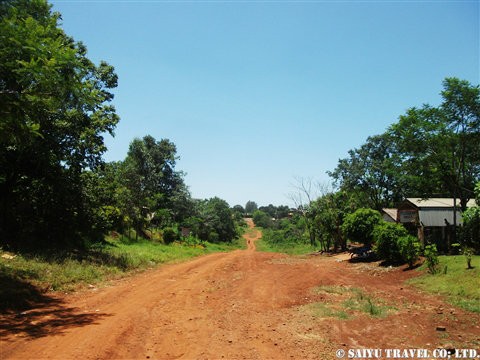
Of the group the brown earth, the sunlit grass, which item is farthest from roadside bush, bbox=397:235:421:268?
the sunlit grass

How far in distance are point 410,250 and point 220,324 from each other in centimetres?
A: 1333

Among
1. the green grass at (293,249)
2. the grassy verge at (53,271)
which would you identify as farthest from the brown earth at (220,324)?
the green grass at (293,249)

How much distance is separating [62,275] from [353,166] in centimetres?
3869

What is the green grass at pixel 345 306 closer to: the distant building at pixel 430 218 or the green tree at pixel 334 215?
the distant building at pixel 430 218

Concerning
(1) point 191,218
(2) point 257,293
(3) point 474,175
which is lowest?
(2) point 257,293

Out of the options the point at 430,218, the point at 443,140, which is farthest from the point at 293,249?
the point at 443,140

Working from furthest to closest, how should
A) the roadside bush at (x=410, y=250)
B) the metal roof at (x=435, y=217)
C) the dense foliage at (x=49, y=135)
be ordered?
the metal roof at (x=435, y=217) < the roadside bush at (x=410, y=250) < the dense foliage at (x=49, y=135)

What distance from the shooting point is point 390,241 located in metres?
19.8

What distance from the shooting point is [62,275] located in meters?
13.1

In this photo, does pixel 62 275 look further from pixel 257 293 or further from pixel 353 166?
pixel 353 166

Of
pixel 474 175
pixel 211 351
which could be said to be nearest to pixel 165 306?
pixel 211 351

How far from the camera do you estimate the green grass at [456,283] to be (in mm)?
11133

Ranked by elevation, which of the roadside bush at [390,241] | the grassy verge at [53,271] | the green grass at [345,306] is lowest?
the green grass at [345,306]

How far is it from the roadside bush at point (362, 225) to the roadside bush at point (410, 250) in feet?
17.2
